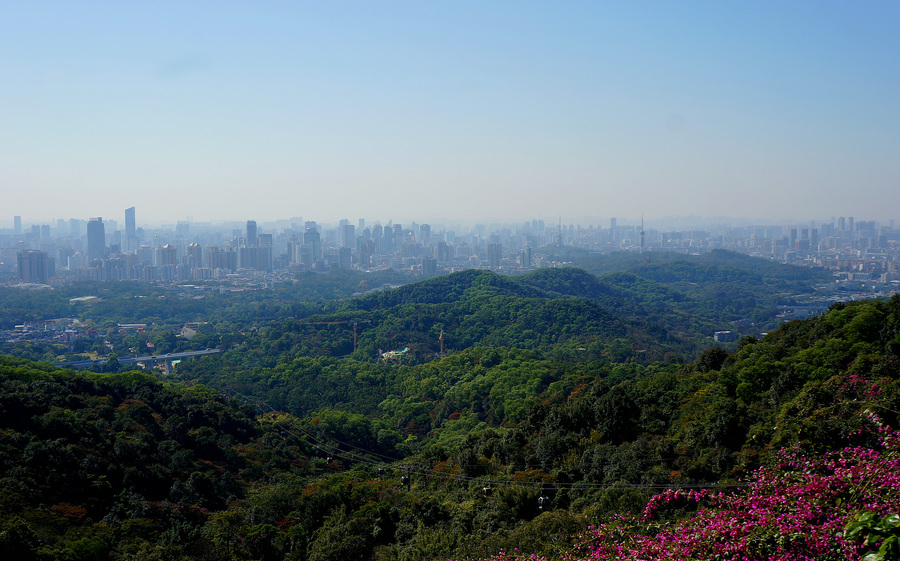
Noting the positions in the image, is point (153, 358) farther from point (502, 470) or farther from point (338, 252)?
point (338, 252)

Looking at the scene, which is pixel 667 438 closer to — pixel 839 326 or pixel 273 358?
pixel 839 326

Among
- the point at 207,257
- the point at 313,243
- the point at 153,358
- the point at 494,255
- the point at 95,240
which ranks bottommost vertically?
the point at 153,358

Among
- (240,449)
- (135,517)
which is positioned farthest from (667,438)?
(240,449)

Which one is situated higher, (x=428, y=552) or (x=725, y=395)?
(x=725, y=395)

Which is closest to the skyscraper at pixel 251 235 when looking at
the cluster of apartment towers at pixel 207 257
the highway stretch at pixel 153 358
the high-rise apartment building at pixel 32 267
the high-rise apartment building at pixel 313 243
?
the cluster of apartment towers at pixel 207 257

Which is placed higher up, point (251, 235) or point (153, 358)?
point (251, 235)

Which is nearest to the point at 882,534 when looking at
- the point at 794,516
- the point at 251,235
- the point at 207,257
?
the point at 794,516

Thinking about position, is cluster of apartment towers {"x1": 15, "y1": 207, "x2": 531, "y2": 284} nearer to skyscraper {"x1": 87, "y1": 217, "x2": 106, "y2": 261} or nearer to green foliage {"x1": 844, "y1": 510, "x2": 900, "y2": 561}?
skyscraper {"x1": 87, "y1": 217, "x2": 106, "y2": 261}
